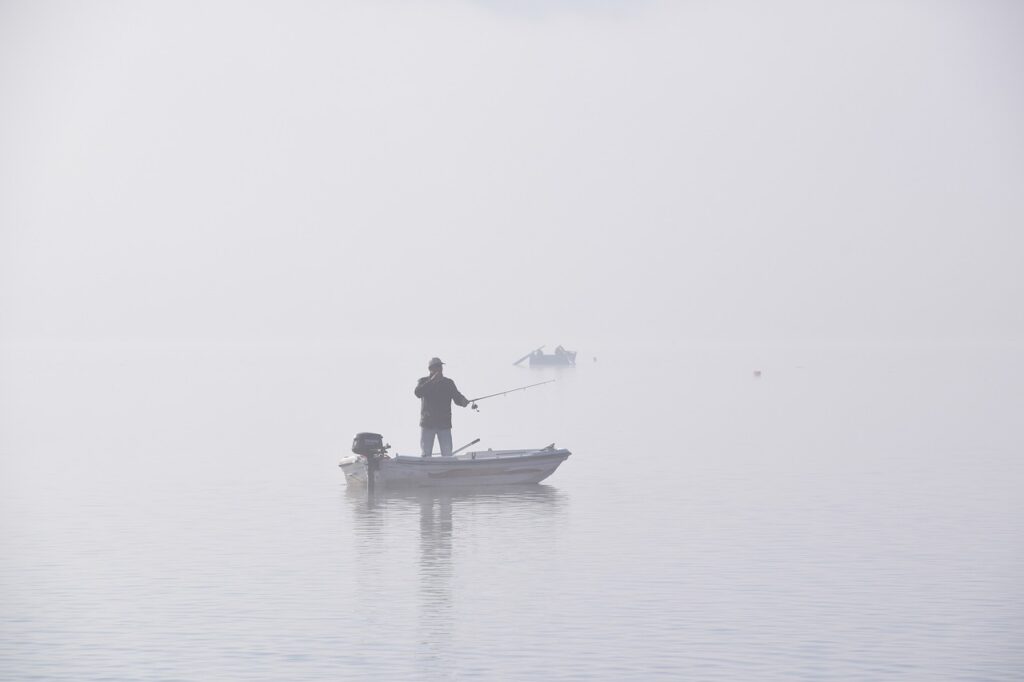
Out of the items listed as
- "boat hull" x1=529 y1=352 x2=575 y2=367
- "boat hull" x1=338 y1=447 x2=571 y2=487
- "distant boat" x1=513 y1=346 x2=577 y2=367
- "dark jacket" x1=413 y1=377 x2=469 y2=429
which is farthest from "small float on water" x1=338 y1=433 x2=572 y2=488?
"boat hull" x1=529 y1=352 x2=575 y2=367

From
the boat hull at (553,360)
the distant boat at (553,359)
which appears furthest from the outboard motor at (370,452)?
the boat hull at (553,360)

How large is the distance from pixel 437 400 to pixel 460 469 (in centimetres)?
196

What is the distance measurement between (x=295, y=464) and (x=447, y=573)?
24.1 metres

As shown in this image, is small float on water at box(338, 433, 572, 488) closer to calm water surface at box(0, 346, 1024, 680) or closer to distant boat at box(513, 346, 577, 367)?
calm water surface at box(0, 346, 1024, 680)

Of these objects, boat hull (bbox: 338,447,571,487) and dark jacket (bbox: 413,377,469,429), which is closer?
dark jacket (bbox: 413,377,469,429)

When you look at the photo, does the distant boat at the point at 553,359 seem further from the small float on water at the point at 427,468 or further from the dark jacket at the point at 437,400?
the dark jacket at the point at 437,400

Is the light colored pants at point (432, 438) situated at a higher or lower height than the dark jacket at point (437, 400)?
lower

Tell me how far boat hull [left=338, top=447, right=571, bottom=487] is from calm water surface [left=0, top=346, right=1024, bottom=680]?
43cm

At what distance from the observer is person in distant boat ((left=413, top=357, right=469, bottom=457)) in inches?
1480

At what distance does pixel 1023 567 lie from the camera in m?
26.8

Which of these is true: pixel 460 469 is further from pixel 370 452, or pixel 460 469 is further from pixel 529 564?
pixel 529 564

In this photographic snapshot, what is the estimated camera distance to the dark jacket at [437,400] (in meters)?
37.6

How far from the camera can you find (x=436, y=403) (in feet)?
124

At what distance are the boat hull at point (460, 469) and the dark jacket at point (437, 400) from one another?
0.94 metres
